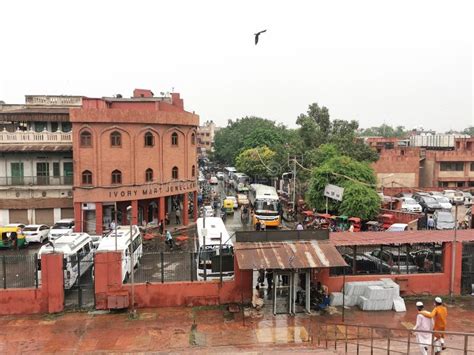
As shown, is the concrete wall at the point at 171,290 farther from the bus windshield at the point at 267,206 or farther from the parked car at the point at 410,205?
the parked car at the point at 410,205

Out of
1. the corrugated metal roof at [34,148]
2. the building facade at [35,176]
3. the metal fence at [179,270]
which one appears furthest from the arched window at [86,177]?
the metal fence at [179,270]

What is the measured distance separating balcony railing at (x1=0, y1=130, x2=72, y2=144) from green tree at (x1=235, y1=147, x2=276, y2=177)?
85.7 ft

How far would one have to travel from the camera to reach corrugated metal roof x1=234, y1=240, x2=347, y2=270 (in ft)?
53.4

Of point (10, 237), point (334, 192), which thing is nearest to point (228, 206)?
point (334, 192)

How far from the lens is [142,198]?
31.9 m

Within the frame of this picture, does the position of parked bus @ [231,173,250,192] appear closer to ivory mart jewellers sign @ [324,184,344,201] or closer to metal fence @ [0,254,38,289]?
ivory mart jewellers sign @ [324,184,344,201]

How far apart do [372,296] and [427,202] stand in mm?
22202

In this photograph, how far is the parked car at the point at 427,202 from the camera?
35.2 m

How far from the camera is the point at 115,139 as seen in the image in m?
31.0

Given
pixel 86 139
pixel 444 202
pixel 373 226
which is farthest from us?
pixel 444 202

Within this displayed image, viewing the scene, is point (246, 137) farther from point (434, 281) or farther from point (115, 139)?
point (434, 281)

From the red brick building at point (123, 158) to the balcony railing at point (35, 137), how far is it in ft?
9.30

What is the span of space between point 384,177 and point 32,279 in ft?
120

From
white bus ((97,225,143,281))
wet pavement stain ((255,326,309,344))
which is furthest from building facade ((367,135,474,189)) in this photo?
wet pavement stain ((255,326,309,344))
